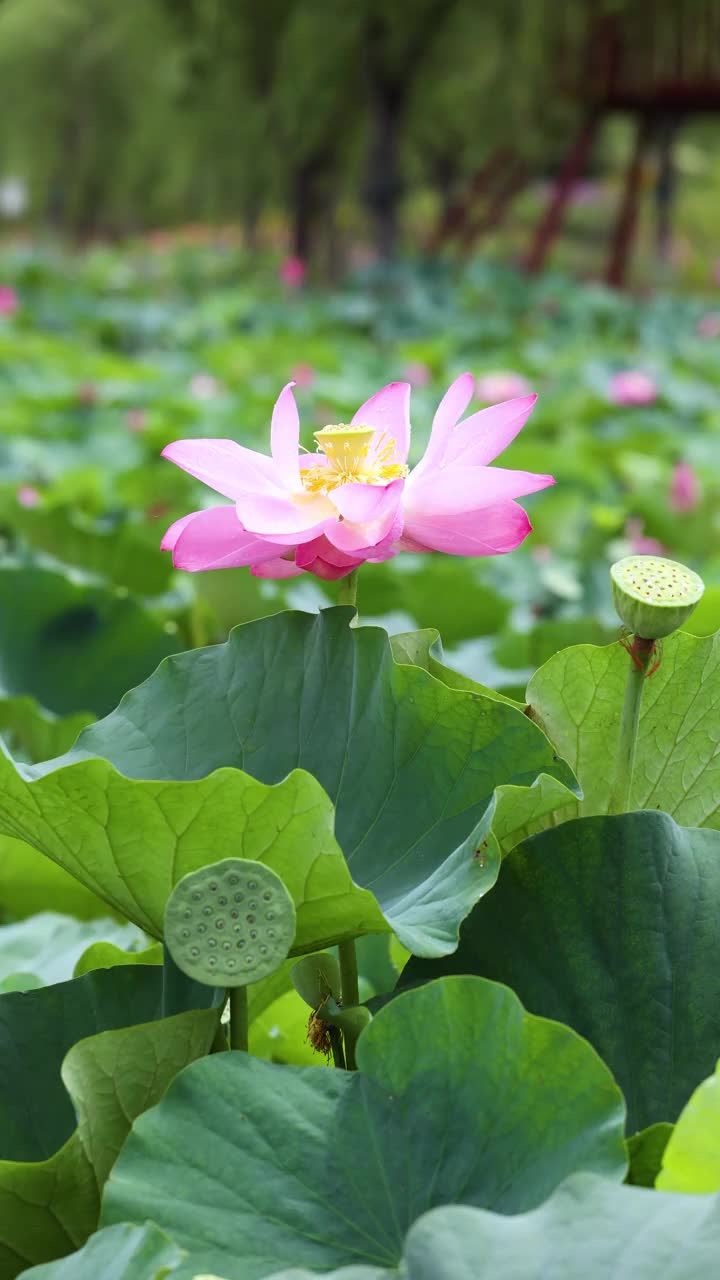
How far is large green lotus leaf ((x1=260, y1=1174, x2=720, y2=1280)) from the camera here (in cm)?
38

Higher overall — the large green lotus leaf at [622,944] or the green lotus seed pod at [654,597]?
the green lotus seed pod at [654,597]

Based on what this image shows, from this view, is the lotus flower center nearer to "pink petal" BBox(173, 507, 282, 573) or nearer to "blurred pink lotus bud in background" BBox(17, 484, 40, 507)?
"pink petal" BBox(173, 507, 282, 573)

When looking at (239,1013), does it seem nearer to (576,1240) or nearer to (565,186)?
(576,1240)

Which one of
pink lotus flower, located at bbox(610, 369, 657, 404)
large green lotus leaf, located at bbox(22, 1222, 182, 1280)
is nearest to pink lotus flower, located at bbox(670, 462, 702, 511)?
pink lotus flower, located at bbox(610, 369, 657, 404)

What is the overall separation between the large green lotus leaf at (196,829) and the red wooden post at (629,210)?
8.69m

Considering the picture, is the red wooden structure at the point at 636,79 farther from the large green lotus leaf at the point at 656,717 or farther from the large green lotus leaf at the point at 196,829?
the large green lotus leaf at the point at 196,829

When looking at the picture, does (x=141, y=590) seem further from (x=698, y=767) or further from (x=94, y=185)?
(x=94, y=185)

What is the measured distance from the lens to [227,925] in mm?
479

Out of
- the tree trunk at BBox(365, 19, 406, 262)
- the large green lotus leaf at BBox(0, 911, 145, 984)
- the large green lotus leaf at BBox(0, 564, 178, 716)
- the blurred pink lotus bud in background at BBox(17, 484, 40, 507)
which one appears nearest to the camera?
the large green lotus leaf at BBox(0, 911, 145, 984)

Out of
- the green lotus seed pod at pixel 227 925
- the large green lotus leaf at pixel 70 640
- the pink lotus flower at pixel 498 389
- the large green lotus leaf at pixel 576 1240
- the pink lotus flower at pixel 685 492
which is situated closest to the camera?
the large green lotus leaf at pixel 576 1240

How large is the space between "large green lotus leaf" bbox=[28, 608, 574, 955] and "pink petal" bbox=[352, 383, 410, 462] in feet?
0.34

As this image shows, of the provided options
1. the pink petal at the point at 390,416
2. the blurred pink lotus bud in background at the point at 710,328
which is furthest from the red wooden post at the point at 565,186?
the pink petal at the point at 390,416

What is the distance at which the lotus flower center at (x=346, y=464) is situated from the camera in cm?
61

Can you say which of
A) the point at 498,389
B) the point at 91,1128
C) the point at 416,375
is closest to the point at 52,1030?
the point at 91,1128
